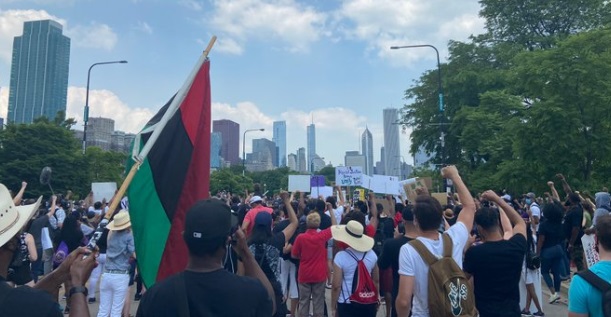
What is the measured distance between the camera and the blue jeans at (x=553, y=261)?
948 centimetres

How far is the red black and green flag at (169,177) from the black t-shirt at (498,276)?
2.53 metres

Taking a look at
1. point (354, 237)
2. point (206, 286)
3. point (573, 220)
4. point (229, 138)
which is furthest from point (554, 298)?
point (229, 138)

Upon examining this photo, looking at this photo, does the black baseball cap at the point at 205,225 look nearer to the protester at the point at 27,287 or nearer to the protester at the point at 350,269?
the protester at the point at 27,287

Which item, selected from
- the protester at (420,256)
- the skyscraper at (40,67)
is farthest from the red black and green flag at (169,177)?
the skyscraper at (40,67)

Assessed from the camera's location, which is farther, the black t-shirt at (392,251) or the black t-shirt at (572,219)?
the black t-shirt at (572,219)

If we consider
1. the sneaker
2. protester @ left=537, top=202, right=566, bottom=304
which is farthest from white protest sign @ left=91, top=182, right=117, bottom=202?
the sneaker

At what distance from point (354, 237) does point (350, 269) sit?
419 mm

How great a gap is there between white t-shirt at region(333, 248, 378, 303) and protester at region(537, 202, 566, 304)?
5043mm

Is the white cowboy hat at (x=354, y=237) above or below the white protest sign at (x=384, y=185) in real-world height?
below

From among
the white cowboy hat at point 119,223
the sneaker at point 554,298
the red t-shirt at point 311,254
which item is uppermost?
the white cowboy hat at point 119,223

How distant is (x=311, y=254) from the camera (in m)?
7.19

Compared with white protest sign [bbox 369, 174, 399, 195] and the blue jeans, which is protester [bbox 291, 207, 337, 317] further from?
white protest sign [bbox 369, 174, 399, 195]

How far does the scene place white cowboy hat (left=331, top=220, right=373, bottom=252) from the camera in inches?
228

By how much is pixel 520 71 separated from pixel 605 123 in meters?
3.85
